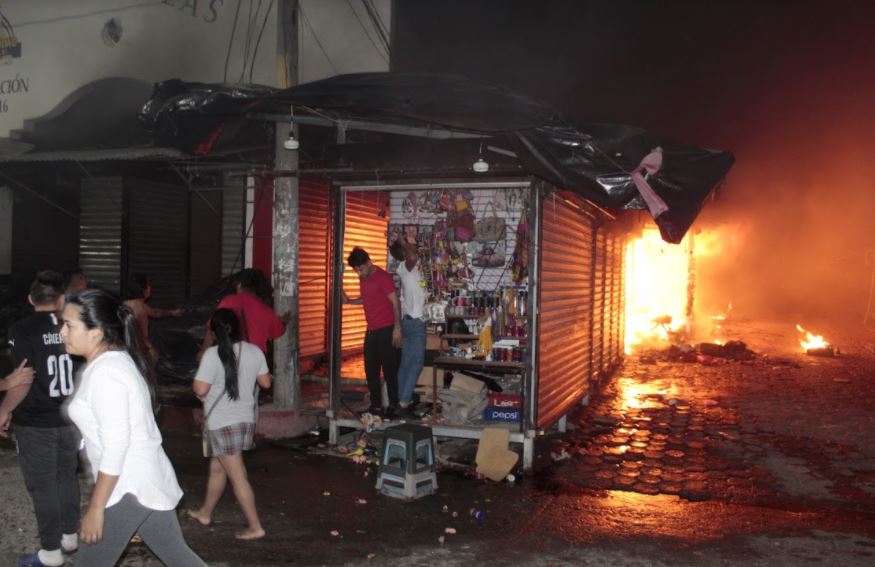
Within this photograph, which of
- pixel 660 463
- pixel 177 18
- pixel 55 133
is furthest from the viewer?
pixel 177 18

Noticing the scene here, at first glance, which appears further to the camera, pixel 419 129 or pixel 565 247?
pixel 565 247

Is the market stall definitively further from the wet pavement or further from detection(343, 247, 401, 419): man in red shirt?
the wet pavement

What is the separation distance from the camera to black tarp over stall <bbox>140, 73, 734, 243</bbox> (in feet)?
22.5

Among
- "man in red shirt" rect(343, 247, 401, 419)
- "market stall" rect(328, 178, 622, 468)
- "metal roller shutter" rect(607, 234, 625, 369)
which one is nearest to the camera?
"market stall" rect(328, 178, 622, 468)

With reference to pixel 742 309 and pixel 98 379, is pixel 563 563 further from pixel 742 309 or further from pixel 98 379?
pixel 742 309

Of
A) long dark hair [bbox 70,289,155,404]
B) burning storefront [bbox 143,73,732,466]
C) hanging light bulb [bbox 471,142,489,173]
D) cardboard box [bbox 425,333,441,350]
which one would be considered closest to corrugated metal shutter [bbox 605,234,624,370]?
burning storefront [bbox 143,73,732,466]

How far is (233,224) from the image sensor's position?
11.3 meters

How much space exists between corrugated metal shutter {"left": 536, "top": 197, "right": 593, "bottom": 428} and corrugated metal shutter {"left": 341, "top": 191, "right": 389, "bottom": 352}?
8.91 ft

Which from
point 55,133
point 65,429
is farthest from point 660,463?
point 55,133

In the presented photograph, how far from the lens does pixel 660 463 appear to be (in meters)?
8.00

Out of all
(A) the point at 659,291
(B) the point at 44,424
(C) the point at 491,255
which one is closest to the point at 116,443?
(B) the point at 44,424

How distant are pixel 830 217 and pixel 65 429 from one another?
35587 mm

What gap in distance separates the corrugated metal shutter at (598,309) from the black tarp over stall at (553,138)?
4.22m

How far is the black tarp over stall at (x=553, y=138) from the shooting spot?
684 cm
